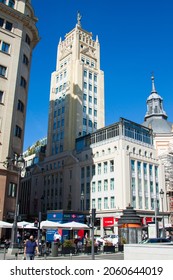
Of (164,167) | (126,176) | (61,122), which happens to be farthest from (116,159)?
(61,122)

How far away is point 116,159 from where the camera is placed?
190 ft

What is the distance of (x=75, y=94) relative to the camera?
77312 mm

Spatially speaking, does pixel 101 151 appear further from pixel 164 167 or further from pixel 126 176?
pixel 164 167

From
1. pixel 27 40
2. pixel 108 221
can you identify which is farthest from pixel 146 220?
pixel 27 40

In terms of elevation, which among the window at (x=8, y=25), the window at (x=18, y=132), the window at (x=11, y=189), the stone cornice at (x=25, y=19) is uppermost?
the stone cornice at (x=25, y=19)

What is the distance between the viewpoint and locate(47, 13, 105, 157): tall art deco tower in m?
75.9

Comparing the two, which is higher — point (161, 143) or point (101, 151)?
point (161, 143)

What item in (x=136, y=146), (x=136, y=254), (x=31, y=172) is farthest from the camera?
(x=31, y=172)

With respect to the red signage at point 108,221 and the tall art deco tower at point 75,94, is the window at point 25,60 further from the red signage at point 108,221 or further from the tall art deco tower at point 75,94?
the tall art deco tower at point 75,94

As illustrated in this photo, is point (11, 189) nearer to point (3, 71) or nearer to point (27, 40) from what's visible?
point (3, 71)

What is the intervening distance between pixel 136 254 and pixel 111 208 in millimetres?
42542

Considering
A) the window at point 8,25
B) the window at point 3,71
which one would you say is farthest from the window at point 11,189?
the window at point 8,25

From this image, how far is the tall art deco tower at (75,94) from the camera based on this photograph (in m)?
75.9

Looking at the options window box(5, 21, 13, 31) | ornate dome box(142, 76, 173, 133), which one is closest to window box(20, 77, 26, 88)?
window box(5, 21, 13, 31)
